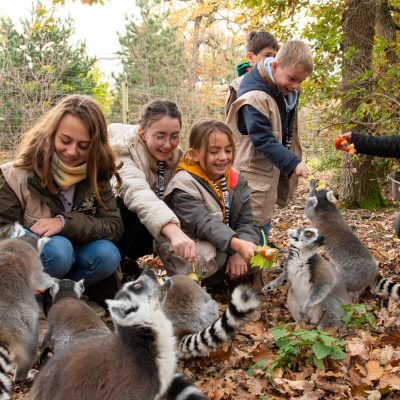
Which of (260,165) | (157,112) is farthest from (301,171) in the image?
(157,112)

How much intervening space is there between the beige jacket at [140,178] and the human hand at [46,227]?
520 mm

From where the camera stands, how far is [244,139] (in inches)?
164

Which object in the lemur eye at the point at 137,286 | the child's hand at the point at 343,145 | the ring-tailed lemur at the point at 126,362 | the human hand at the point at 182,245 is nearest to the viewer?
the ring-tailed lemur at the point at 126,362

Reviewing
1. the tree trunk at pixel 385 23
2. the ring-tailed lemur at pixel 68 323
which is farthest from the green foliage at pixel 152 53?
the ring-tailed lemur at pixel 68 323

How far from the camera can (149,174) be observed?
352 cm

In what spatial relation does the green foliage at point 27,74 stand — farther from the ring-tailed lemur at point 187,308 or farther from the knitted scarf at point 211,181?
the ring-tailed lemur at point 187,308

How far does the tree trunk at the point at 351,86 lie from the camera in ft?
20.8

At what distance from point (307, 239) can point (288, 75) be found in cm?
140

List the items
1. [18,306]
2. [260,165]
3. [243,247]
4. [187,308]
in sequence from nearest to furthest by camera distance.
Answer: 1. [18,306]
2. [187,308]
3. [243,247]
4. [260,165]

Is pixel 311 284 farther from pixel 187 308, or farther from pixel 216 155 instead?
pixel 216 155

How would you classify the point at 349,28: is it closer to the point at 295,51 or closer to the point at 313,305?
the point at 295,51

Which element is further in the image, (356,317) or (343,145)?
(343,145)

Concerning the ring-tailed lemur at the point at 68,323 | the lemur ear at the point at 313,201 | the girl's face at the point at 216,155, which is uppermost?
the girl's face at the point at 216,155

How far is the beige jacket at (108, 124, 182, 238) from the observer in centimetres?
306
